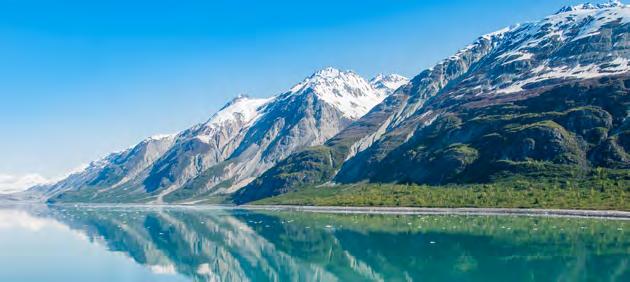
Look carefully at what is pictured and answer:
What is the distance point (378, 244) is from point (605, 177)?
12165cm

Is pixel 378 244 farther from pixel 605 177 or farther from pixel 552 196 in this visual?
pixel 605 177

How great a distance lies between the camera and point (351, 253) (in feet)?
335

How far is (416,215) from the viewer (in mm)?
180750

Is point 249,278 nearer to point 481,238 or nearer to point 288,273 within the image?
point 288,273

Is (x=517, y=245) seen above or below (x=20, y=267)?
below

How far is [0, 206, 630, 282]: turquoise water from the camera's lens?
78250mm

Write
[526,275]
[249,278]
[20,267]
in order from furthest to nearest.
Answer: [20,267], [249,278], [526,275]

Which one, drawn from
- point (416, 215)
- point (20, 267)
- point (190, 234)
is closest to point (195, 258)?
point (20, 267)

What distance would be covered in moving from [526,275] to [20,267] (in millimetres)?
74562

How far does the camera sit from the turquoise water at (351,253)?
257 ft

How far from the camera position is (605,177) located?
198m

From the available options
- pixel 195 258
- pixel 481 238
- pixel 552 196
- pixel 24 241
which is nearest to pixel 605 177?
pixel 552 196

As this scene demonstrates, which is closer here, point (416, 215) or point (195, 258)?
point (195, 258)

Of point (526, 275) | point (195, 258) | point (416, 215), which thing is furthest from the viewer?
point (416, 215)
